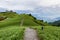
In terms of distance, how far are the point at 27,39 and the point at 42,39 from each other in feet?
12.5

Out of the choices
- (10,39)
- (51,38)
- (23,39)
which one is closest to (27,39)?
(23,39)

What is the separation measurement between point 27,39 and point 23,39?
2.94 ft

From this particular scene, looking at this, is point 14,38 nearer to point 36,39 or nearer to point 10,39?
point 10,39

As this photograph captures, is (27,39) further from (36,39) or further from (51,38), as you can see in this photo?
(51,38)

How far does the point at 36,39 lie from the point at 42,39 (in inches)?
78.9

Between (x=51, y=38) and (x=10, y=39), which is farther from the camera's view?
(x=51, y=38)

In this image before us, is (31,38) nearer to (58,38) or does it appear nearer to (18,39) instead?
(18,39)

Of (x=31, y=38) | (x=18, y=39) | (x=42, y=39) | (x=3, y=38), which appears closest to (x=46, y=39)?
(x=42, y=39)

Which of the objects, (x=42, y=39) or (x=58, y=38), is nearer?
(x=42, y=39)

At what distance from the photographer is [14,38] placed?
4069 cm

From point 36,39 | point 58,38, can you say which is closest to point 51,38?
point 58,38

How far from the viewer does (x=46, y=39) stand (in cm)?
4191

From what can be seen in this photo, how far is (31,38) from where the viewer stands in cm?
4081

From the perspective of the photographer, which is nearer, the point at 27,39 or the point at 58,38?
the point at 27,39
